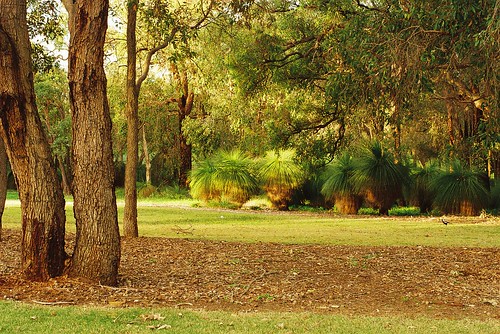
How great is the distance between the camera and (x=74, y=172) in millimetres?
7766

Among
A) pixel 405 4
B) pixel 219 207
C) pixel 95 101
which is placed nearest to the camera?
pixel 95 101

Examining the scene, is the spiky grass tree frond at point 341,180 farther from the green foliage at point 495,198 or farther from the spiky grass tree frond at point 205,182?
the green foliage at point 495,198

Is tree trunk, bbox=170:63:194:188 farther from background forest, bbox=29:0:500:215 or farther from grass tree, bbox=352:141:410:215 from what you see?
grass tree, bbox=352:141:410:215

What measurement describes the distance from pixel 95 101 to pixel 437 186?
14715 millimetres

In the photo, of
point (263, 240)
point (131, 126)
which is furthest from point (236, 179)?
point (131, 126)

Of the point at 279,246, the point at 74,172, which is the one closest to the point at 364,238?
the point at 279,246

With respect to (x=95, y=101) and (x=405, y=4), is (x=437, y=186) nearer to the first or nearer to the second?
(x=405, y=4)

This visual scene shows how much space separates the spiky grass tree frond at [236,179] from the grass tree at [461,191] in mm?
6194

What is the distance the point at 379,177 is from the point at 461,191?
231cm

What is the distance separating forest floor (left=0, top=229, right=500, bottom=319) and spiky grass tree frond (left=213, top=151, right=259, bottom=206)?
11.8m

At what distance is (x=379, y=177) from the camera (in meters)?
20.7

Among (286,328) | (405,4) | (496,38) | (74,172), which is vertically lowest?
(286,328)

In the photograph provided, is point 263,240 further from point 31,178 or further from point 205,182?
point 205,182

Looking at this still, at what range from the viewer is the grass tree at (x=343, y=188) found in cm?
2120
